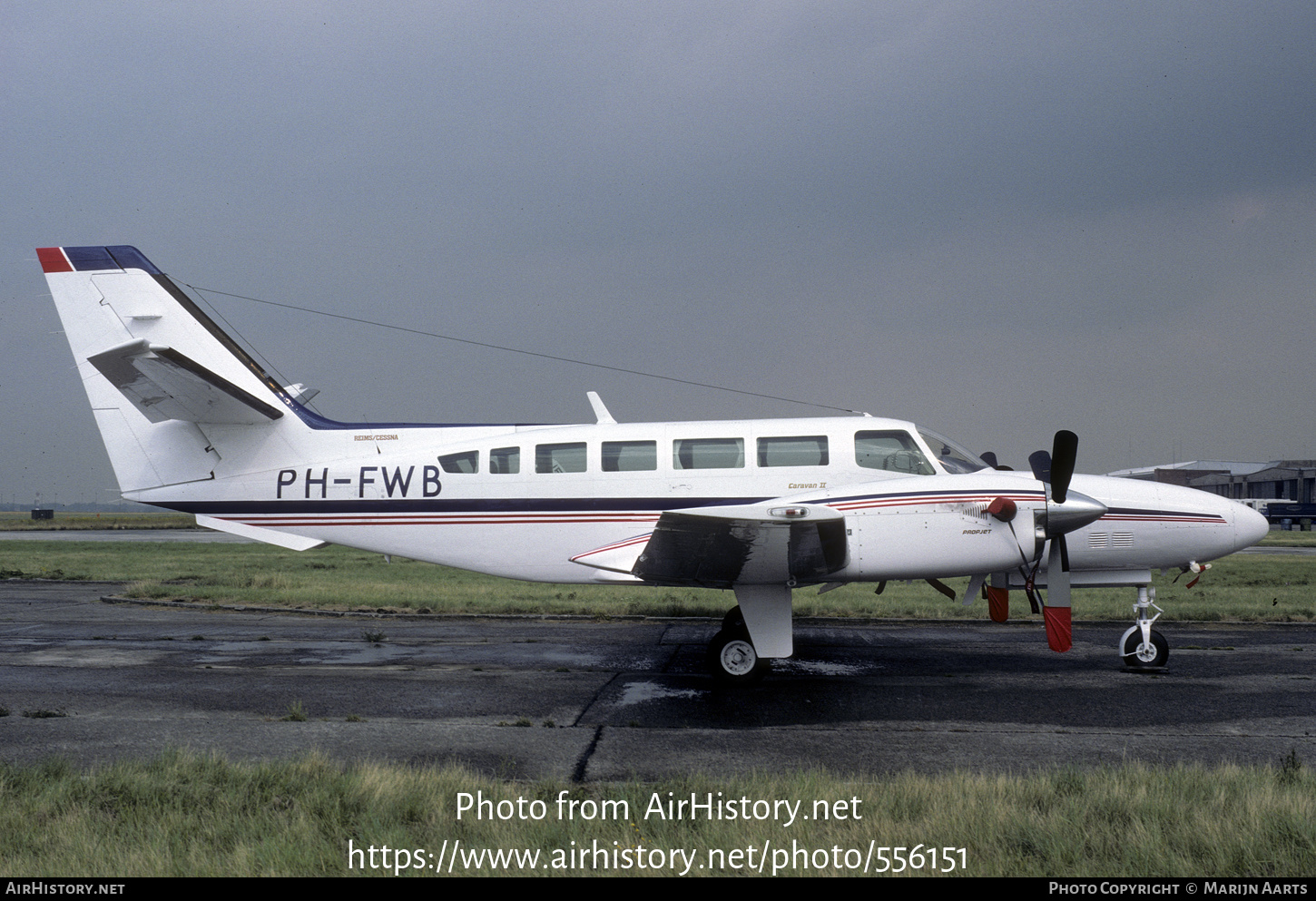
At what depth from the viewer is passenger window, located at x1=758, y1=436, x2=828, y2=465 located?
11461mm

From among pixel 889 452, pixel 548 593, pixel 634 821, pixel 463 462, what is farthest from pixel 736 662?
pixel 548 593

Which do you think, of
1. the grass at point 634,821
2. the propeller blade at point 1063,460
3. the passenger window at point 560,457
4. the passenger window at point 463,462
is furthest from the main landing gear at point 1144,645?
the passenger window at point 463,462

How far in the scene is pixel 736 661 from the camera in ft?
34.2

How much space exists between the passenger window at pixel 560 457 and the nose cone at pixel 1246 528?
8319 millimetres

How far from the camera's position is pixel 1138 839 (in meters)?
5.10

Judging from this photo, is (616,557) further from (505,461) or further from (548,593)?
(548,593)

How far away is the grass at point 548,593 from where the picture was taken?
1719 cm

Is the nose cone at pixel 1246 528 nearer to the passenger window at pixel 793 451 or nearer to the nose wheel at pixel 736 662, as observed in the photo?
the passenger window at pixel 793 451

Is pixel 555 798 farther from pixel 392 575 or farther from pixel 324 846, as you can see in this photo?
pixel 392 575

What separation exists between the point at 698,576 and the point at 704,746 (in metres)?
3.01

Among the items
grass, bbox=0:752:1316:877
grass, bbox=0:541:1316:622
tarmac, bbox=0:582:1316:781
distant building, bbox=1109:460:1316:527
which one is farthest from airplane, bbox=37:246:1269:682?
distant building, bbox=1109:460:1316:527

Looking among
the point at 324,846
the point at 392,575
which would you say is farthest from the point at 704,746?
the point at 392,575

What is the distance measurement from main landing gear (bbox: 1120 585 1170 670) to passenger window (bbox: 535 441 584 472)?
7.25m

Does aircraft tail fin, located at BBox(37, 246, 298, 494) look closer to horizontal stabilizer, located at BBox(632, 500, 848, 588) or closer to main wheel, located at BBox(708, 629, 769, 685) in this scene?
horizontal stabilizer, located at BBox(632, 500, 848, 588)
